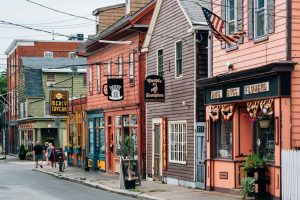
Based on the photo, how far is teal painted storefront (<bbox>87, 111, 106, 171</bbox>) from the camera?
38581 mm

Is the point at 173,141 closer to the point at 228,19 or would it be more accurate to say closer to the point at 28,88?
the point at 228,19

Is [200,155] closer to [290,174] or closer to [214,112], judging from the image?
[214,112]

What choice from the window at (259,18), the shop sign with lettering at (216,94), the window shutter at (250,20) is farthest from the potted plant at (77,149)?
the window at (259,18)

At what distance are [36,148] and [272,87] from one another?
30.0m

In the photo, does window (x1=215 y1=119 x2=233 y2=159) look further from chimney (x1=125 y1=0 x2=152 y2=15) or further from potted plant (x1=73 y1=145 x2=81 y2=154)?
potted plant (x1=73 y1=145 x2=81 y2=154)

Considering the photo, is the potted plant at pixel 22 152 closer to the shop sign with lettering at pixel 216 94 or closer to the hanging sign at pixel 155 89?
the hanging sign at pixel 155 89

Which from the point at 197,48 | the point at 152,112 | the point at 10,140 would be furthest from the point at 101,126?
the point at 10,140

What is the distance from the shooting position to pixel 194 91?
82.5ft

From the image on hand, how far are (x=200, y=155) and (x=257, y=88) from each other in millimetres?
5505

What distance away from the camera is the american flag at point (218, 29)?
67.3 feet

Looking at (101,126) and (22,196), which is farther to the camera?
(101,126)

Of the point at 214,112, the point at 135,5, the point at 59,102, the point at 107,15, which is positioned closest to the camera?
the point at 214,112

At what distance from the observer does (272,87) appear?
1895 centimetres

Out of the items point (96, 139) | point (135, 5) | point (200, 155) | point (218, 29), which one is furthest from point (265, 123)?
point (96, 139)
